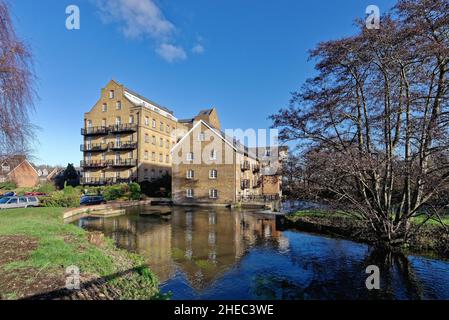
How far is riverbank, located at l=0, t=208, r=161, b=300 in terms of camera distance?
190 inches

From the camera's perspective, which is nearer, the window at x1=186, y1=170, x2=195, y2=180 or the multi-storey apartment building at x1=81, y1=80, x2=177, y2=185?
the window at x1=186, y1=170, x2=195, y2=180

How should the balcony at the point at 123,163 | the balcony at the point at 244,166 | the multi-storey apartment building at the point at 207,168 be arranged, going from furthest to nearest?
the balcony at the point at 123,163
the balcony at the point at 244,166
the multi-storey apartment building at the point at 207,168

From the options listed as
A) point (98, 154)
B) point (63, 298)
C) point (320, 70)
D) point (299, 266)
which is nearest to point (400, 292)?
point (299, 266)

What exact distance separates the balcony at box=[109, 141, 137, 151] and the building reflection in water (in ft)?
64.0

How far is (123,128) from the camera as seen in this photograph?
35938mm

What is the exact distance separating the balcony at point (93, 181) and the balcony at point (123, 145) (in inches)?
199

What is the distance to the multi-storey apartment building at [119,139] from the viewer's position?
3562 cm

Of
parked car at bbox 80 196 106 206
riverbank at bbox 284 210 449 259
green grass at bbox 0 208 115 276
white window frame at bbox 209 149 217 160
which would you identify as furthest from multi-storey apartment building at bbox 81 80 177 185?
green grass at bbox 0 208 115 276

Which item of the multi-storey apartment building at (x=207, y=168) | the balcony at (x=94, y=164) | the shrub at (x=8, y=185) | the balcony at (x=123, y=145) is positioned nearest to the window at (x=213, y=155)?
the multi-storey apartment building at (x=207, y=168)

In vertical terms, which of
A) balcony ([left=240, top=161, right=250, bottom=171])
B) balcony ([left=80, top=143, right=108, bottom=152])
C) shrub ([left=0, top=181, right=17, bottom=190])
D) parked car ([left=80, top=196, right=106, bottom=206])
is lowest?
parked car ([left=80, top=196, right=106, bottom=206])

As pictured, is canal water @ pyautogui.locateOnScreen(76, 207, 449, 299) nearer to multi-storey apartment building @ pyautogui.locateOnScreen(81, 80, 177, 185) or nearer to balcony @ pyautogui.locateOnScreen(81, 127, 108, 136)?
multi-storey apartment building @ pyautogui.locateOnScreen(81, 80, 177, 185)

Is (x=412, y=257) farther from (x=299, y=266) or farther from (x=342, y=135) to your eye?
(x=342, y=135)

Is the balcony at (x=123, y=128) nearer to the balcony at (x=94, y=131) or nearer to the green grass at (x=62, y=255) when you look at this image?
the balcony at (x=94, y=131)
